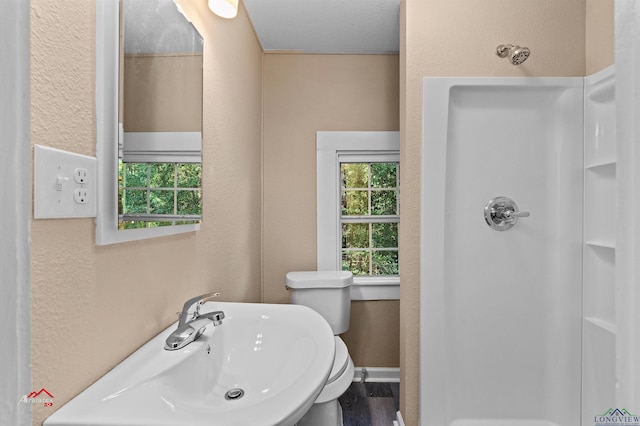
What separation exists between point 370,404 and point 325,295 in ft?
2.34

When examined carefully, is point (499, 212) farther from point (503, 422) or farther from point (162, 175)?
point (162, 175)

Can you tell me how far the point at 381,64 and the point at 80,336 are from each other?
234cm

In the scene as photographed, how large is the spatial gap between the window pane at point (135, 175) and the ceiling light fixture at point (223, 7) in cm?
81

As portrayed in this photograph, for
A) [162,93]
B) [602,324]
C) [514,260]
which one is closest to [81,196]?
[162,93]

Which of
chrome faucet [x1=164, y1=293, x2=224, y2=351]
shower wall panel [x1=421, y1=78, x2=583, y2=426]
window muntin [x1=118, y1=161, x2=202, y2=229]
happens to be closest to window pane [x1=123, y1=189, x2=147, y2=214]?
window muntin [x1=118, y1=161, x2=202, y2=229]

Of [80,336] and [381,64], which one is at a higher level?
[381,64]

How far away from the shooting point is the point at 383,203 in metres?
2.61

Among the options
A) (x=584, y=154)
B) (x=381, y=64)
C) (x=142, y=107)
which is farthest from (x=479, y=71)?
(x=142, y=107)

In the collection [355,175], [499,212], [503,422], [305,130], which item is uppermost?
[305,130]

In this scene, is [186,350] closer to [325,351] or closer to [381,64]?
[325,351]

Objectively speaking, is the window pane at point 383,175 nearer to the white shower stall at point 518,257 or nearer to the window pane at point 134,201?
the white shower stall at point 518,257

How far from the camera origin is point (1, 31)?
42 centimetres

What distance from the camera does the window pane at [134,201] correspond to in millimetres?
819

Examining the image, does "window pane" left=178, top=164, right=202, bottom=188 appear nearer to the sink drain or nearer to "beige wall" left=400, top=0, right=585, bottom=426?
the sink drain
